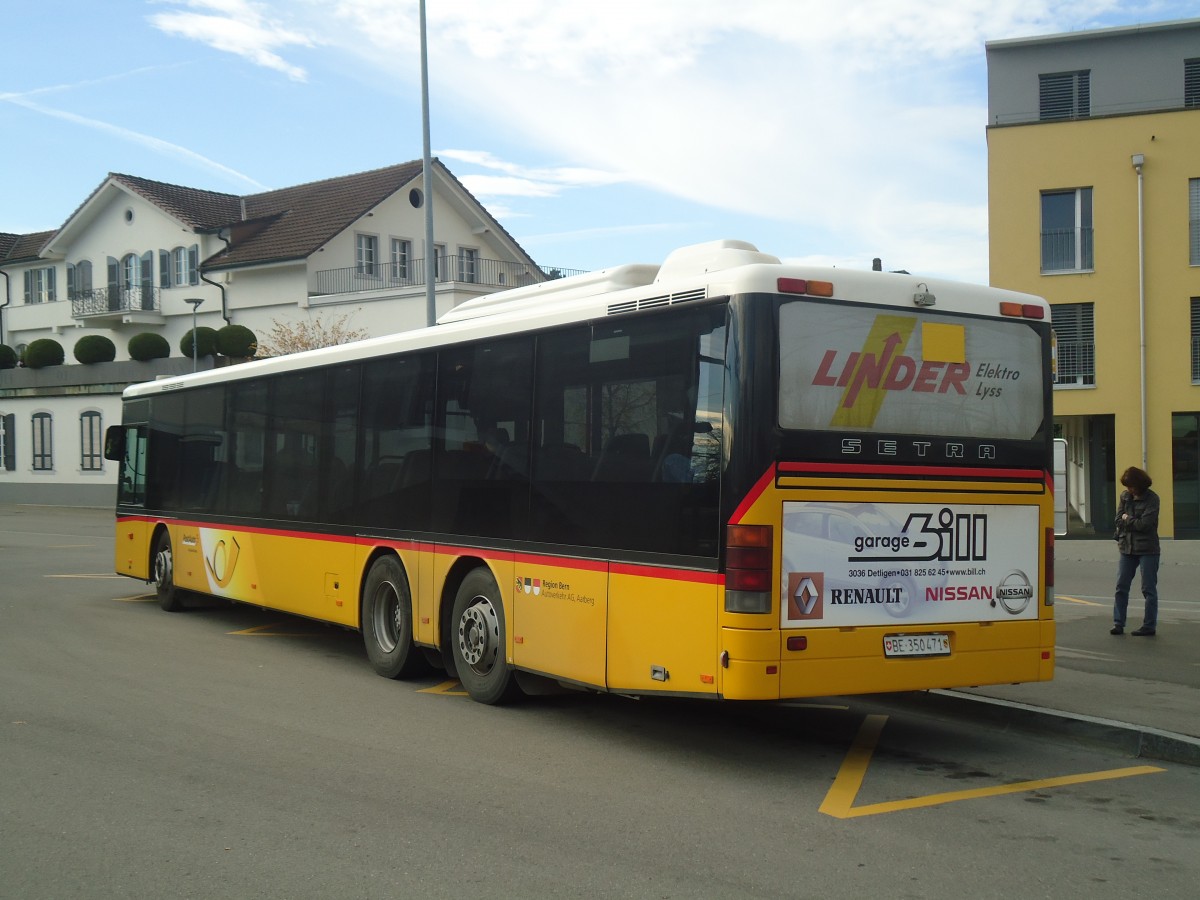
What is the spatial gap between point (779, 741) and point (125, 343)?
53.5 meters

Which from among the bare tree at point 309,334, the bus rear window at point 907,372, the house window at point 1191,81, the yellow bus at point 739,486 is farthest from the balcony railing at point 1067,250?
the bus rear window at point 907,372

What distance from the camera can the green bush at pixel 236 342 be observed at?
4525 centimetres

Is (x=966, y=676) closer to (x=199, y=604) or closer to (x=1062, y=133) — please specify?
(x=199, y=604)

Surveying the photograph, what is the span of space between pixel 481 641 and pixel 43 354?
162 ft

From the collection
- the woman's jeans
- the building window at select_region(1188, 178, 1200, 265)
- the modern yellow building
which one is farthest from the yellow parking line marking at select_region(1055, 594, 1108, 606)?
the building window at select_region(1188, 178, 1200, 265)

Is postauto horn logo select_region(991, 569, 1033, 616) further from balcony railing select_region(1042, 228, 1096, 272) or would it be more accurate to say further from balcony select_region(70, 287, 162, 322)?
balcony select_region(70, 287, 162, 322)

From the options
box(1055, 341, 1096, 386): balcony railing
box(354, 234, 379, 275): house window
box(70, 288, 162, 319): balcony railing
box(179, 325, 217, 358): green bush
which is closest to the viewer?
box(1055, 341, 1096, 386): balcony railing

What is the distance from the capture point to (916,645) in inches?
305

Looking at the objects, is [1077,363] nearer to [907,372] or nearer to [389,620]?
[389,620]

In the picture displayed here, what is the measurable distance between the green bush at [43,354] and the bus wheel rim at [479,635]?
49.2 m

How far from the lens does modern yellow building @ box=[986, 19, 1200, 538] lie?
29.9 metres

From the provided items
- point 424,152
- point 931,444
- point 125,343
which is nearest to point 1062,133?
point 424,152

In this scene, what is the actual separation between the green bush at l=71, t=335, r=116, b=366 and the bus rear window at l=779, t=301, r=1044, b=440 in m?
49.0

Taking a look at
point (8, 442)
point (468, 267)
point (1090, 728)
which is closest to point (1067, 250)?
point (1090, 728)
